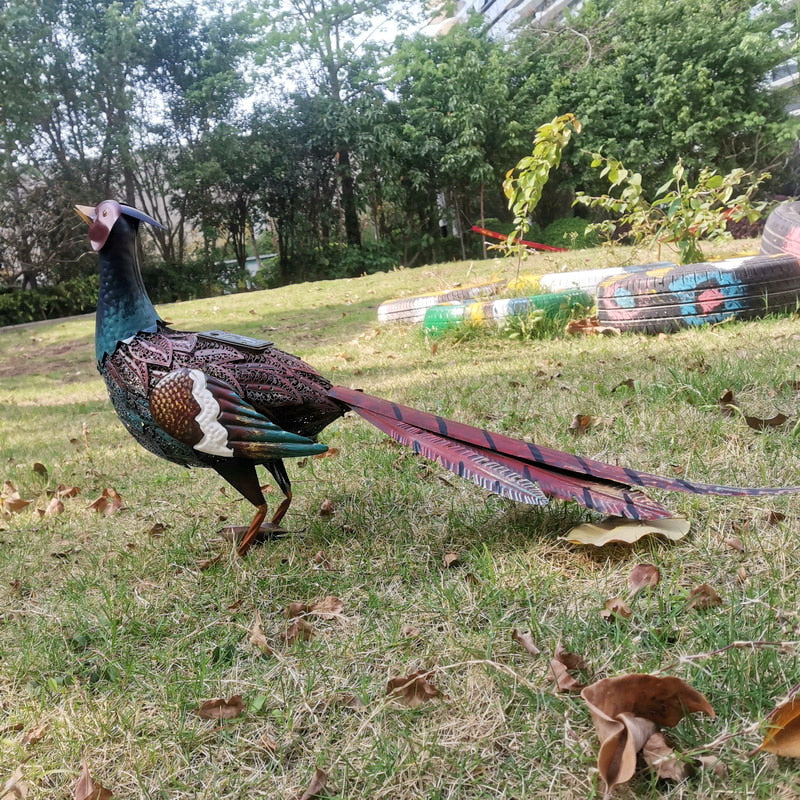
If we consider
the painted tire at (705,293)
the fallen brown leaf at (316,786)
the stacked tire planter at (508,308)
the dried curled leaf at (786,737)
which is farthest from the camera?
the stacked tire planter at (508,308)

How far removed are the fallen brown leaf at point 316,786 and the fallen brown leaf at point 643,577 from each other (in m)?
0.83

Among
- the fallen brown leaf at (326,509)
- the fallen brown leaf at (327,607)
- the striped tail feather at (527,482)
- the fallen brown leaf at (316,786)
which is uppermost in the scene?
the striped tail feather at (527,482)

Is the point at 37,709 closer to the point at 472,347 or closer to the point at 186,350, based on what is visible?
the point at 186,350

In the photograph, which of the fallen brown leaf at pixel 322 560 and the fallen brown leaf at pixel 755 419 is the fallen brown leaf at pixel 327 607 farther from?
the fallen brown leaf at pixel 755 419

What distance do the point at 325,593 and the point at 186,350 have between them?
819 millimetres

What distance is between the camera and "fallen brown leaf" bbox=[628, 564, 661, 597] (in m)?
1.65

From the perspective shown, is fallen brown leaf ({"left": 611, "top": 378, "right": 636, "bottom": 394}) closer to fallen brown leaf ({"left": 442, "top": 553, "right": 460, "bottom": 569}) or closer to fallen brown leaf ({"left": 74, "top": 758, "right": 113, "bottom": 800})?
fallen brown leaf ({"left": 442, "top": 553, "right": 460, "bottom": 569})

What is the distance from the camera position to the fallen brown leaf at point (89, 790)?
1305 millimetres

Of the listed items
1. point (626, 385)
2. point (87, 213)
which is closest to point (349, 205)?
point (626, 385)

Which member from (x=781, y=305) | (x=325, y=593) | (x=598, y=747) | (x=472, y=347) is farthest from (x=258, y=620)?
(x=781, y=305)

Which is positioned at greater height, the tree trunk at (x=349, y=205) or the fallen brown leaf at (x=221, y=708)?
the tree trunk at (x=349, y=205)

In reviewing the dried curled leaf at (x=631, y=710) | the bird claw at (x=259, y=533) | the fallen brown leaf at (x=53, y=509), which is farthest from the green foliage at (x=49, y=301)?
the dried curled leaf at (x=631, y=710)

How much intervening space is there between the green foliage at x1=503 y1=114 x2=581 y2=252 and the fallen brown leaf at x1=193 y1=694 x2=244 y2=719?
15.2 ft

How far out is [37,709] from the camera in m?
1.57
